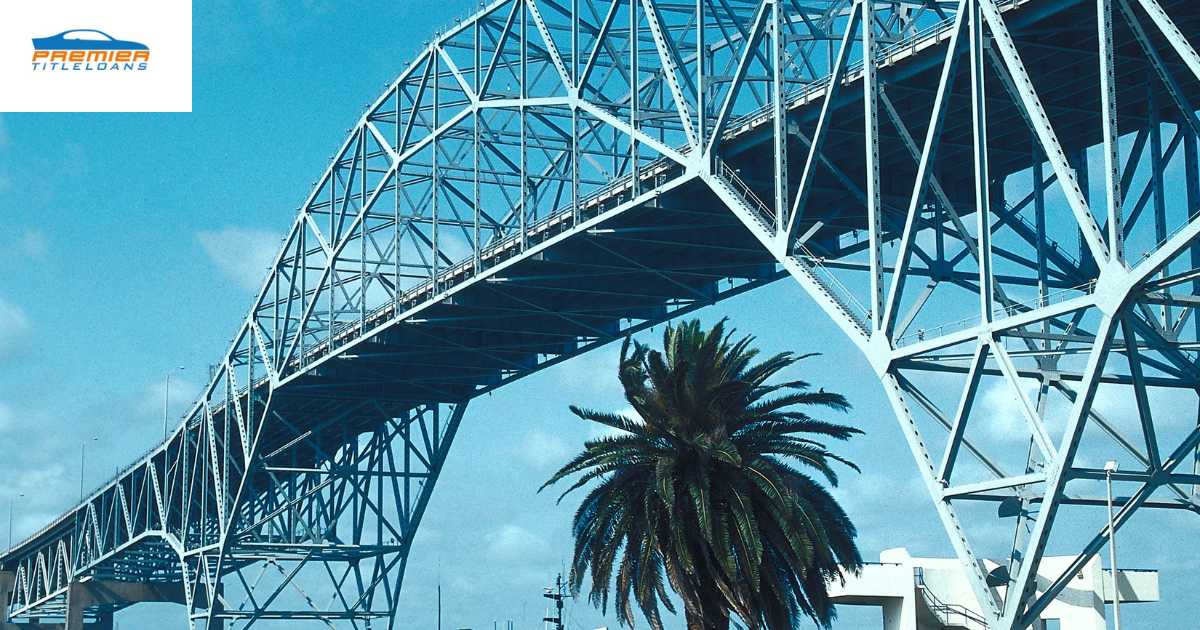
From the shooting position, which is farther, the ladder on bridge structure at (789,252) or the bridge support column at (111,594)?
the bridge support column at (111,594)

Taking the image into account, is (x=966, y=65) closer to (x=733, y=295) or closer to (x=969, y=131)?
(x=969, y=131)

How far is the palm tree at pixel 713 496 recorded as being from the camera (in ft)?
131

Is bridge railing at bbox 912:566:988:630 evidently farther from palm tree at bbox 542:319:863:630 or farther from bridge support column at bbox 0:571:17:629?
bridge support column at bbox 0:571:17:629

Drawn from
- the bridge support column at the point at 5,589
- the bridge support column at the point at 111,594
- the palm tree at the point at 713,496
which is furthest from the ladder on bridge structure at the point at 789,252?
the bridge support column at the point at 5,589

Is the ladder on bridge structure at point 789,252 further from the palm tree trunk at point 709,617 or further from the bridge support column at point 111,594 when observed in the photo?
the bridge support column at point 111,594

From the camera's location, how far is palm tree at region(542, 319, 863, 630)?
1574 inches

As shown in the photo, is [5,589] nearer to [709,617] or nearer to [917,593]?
[917,593]

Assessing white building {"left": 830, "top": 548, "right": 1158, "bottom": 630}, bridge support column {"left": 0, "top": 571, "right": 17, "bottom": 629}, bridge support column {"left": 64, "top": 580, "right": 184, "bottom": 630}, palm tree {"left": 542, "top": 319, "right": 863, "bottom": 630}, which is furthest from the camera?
bridge support column {"left": 0, "top": 571, "right": 17, "bottom": 629}

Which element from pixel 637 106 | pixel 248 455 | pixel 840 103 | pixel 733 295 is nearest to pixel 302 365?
pixel 248 455

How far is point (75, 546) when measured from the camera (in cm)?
13525

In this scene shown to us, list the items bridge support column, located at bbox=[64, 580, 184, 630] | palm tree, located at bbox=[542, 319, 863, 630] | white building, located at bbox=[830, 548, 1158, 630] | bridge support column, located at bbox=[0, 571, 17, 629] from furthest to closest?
bridge support column, located at bbox=[0, 571, 17, 629], bridge support column, located at bbox=[64, 580, 184, 630], white building, located at bbox=[830, 548, 1158, 630], palm tree, located at bbox=[542, 319, 863, 630]

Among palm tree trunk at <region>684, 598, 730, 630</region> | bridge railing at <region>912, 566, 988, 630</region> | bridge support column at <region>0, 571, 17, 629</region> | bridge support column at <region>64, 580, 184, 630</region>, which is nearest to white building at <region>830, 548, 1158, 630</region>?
bridge railing at <region>912, 566, 988, 630</region>

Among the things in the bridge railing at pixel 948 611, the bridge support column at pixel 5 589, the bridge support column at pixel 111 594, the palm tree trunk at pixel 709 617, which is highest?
the bridge support column at pixel 5 589

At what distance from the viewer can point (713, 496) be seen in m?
40.8
